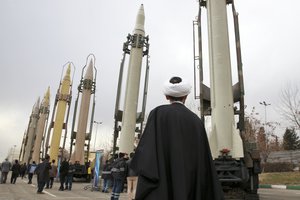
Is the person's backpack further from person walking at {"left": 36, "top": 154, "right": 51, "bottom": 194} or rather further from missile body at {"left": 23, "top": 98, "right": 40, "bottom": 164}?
missile body at {"left": 23, "top": 98, "right": 40, "bottom": 164}

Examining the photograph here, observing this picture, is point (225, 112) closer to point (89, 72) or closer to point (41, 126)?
point (89, 72)

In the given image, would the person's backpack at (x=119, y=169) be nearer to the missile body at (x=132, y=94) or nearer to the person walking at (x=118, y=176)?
the person walking at (x=118, y=176)

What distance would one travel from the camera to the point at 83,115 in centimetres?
2373

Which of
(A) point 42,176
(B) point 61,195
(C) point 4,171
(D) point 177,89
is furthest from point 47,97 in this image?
(D) point 177,89

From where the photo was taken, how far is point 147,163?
2.25m

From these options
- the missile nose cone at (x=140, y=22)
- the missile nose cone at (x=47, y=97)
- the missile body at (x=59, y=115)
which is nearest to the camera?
the missile nose cone at (x=140, y=22)

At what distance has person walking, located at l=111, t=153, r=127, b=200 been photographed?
9086mm

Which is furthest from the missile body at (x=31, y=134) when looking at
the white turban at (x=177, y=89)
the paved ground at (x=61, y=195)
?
the white turban at (x=177, y=89)

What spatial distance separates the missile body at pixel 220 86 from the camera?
10156 millimetres

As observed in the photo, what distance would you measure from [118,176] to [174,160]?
7204mm

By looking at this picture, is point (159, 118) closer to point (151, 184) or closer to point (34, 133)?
point (151, 184)

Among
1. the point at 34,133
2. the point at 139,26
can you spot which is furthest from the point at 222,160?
the point at 34,133

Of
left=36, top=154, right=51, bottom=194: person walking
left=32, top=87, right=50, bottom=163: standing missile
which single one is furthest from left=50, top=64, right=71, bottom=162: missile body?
left=36, top=154, right=51, bottom=194: person walking

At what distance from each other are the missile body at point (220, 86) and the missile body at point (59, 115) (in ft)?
57.9
